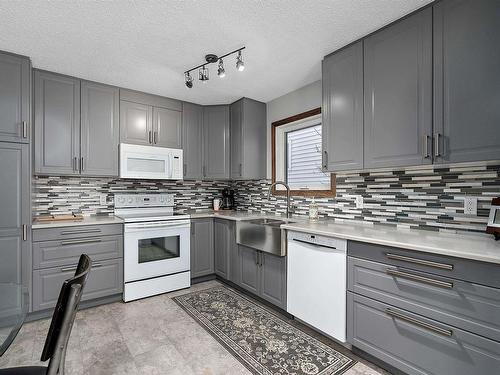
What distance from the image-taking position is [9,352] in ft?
6.32

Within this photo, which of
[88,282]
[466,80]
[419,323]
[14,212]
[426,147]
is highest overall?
[466,80]

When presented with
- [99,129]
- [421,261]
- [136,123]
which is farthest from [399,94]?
[99,129]

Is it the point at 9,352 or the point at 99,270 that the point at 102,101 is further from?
the point at 9,352

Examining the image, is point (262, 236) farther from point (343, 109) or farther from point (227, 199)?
point (227, 199)

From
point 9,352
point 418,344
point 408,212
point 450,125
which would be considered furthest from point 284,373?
point 9,352

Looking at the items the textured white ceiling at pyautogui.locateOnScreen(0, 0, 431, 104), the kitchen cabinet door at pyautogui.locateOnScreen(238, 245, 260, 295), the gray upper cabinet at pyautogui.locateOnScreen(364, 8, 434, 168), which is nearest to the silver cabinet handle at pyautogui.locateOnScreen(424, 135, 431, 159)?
the gray upper cabinet at pyautogui.locateOnScreen(364, 8, 434, 168)

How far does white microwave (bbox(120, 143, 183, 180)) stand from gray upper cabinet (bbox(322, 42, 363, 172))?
1.90 meters

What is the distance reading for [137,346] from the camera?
201 cm

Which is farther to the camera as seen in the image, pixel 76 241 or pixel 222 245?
pixel 222 245

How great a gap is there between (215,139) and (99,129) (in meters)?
1.40

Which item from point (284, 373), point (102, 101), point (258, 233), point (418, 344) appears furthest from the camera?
point (102, 101)

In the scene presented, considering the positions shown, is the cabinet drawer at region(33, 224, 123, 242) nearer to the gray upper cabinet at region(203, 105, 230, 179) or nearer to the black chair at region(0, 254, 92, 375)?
the gray upper cabinet at region(203, 105, 230, 179)

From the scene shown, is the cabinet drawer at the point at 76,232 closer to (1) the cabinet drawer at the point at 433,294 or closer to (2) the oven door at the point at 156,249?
(2) the oven door at the point at 156,249

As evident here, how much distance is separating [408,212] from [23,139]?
3.32m
